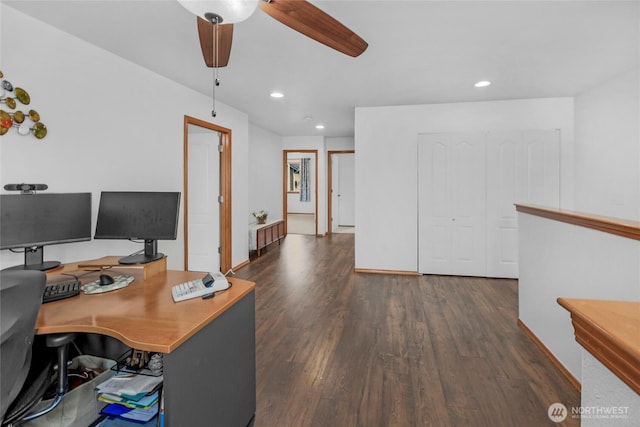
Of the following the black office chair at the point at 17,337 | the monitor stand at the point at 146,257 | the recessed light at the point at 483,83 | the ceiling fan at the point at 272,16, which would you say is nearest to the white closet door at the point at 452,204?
the recessed light at the point at 483,83

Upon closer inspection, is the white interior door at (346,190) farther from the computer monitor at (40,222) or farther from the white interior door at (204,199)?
the computer monitor at (40,222)

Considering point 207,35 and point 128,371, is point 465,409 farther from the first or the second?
point 207,35

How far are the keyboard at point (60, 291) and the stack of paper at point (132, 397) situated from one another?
510 millimetres

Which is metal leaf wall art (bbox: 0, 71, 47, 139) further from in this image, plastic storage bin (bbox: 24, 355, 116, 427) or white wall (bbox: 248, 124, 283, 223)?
white wall (bbox: 248, 124, 283, 223)

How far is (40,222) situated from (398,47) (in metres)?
2.82

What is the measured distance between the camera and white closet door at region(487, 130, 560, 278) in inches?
164

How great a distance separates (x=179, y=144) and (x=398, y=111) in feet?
9.70

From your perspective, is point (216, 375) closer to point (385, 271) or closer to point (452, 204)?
point (385, 271)

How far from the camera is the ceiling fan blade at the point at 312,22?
1.29 meters

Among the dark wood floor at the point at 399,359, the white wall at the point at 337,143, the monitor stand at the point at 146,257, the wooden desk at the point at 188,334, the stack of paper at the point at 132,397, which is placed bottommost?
the dark wood floor at the point at 399,359

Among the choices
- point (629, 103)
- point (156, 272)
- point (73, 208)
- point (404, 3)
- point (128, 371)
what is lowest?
point (128, 371)

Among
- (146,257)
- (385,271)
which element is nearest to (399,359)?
(146,257)

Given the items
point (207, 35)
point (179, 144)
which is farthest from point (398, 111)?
point (207, 35)

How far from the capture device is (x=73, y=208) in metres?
2.02
